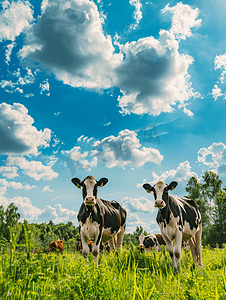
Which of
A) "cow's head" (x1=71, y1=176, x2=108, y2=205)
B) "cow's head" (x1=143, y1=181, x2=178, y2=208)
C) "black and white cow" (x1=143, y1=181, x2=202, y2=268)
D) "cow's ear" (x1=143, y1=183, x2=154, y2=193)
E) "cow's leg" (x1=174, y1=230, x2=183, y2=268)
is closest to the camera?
"cow's leg" (x1=174, y1=230, x2=183, y2=268)

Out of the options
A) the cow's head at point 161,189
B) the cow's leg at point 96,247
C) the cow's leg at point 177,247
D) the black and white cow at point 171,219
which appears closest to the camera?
the cow's leg at point 96,247

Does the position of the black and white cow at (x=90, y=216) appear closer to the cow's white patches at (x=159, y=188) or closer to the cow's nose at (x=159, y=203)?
the cow's nose at (x=159, y=203)

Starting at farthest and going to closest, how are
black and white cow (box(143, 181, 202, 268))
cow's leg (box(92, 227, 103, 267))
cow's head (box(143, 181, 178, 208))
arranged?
cow's head (box(143, 181, 178, 208))
black and white cow (box(143, 181, 202, 268))
cow's leg (box(92, 227, 103, 267))

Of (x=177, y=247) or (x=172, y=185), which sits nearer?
(x=177, y=247)

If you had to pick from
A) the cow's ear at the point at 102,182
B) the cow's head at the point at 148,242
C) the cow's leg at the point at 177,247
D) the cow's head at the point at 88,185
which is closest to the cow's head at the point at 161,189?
the cow's leg at the point at 177,247

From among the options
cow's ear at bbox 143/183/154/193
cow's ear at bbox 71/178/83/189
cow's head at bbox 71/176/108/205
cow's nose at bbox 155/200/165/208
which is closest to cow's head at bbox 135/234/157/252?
cow's ear at bbox 143/183/154/193

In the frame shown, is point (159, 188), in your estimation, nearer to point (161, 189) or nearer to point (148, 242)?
point (161, 189)

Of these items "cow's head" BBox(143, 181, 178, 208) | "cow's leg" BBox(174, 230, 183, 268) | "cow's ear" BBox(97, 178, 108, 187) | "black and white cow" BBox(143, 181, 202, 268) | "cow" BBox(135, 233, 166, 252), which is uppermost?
"cow's ear" BBox(97, 178, 108, 187)

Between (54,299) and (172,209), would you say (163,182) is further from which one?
(54,299)

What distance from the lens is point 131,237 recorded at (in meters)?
18.8

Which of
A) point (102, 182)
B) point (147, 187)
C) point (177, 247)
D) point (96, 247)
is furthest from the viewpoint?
point (147, 187)

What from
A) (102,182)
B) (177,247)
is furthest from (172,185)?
(102,182)

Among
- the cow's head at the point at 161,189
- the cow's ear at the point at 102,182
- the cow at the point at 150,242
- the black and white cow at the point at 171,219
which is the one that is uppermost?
the cow's ear at the point at 102,182

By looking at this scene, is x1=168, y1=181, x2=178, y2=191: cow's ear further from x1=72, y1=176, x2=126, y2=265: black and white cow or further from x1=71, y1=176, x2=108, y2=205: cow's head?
x1=71, y1=176, x2=108, y2=205: cow's head
